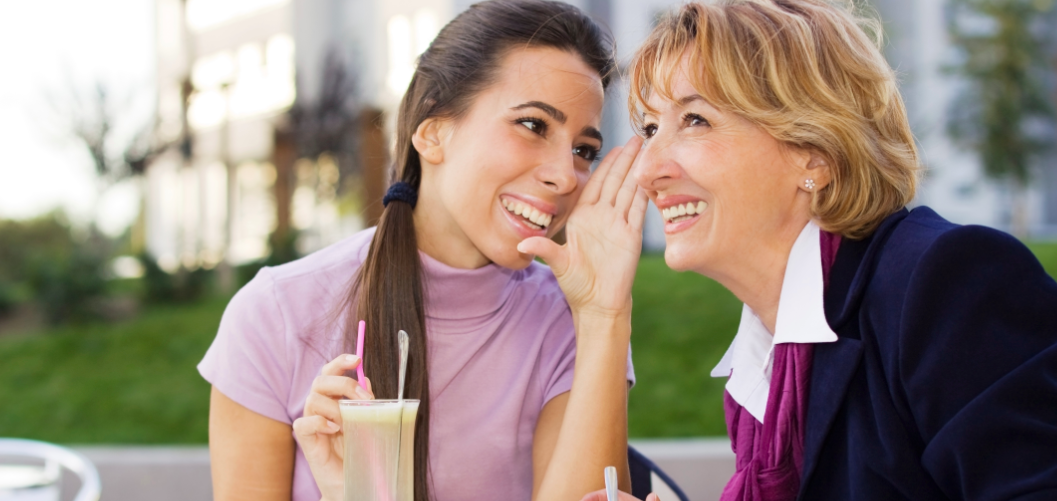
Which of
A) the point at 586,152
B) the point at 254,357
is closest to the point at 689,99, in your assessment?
the point at 586,152

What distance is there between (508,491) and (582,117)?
0.92 m

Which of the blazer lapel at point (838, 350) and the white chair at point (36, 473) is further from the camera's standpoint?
the white chair at point (36, 473)

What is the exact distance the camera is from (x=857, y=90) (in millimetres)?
1732

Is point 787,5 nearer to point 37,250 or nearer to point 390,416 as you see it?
point 390,416

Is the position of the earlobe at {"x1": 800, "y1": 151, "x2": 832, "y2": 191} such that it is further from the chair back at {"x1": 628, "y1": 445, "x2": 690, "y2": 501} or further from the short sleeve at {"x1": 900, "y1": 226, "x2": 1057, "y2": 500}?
the chair back at {"x1": 628, "y1": 445, "x2": 690, "y2": 501}

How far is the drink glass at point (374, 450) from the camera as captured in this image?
1.43 meters

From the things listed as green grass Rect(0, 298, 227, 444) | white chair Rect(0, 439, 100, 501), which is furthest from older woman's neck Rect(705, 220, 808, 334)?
green grass Rect(0, 298, 227, 444)

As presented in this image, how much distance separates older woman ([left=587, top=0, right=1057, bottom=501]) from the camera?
131 centimetres

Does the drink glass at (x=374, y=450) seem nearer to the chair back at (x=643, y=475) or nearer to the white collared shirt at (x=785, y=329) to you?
the white collared shirt at (x=785, y=329)

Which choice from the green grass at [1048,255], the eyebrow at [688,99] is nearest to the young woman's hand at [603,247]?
the eyebrow at [688,99]

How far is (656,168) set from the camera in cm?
189

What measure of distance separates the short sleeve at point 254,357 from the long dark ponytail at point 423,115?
0.18 m

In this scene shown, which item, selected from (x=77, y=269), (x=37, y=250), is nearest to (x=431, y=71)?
(x=77, y=269)

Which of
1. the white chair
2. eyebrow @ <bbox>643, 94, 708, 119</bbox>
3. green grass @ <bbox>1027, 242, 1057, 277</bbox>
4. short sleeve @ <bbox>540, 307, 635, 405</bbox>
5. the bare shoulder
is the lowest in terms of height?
green grass @ <bbox>1027, 242, 1057, 277</bbox>
